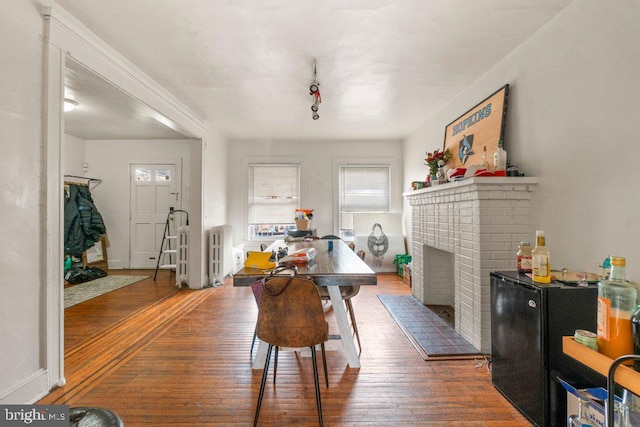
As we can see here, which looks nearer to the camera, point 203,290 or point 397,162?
point 203,290

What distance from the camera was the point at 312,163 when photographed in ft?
19.5

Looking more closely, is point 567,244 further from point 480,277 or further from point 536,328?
point 536,328

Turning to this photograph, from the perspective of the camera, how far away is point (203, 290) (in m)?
4.52

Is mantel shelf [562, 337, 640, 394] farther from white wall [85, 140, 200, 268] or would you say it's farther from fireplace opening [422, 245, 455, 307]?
white wall [85, 140, 200, 268]

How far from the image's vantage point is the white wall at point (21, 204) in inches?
67.9

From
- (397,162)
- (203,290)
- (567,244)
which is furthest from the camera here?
(397,162)

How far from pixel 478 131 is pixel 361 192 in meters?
3.05

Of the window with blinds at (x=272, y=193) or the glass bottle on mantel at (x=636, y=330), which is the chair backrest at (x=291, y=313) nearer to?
the glass bottle on mantel at (x=636, y=330)

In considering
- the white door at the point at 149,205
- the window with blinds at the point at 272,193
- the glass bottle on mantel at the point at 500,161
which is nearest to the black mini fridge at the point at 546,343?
the glass bottle on mantel at the point at 500,161

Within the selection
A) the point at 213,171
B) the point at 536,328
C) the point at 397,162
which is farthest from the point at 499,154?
the point at 213,171

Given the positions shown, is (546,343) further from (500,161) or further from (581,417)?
(500,161)

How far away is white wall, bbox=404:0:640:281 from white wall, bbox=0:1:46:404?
372 centimetres

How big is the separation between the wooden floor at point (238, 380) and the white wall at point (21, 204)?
14.1 inches

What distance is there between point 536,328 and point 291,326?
1419 millimetres
